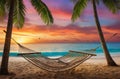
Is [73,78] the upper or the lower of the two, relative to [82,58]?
lower

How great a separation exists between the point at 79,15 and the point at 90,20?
18.0 m

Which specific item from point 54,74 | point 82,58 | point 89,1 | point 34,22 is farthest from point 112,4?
point 34,22

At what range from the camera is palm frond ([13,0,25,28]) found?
6957 millimetres

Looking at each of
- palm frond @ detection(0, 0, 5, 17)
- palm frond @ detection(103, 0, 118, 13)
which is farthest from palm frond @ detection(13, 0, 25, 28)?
palm frond @ detection(103, 0, 118, 13)

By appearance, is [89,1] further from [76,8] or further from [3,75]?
[3,75]

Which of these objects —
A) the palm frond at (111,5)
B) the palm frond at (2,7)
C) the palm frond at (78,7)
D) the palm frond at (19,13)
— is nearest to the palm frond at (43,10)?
the palm frond at (19,13)

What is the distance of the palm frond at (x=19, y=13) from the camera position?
6.96 meters

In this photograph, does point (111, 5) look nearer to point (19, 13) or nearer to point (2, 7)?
point (19, 13)

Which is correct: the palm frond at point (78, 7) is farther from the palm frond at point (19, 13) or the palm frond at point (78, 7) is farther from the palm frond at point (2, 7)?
the palm frond at point (2, 7)

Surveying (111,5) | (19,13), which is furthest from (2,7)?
(111,5)

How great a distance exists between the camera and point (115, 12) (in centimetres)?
765

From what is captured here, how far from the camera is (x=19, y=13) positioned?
7.11m

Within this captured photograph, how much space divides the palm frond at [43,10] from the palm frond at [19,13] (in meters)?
0.44

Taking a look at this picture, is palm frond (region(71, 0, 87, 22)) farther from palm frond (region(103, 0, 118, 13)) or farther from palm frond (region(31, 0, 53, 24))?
palm frond (region(31, 0, 53, 24))
